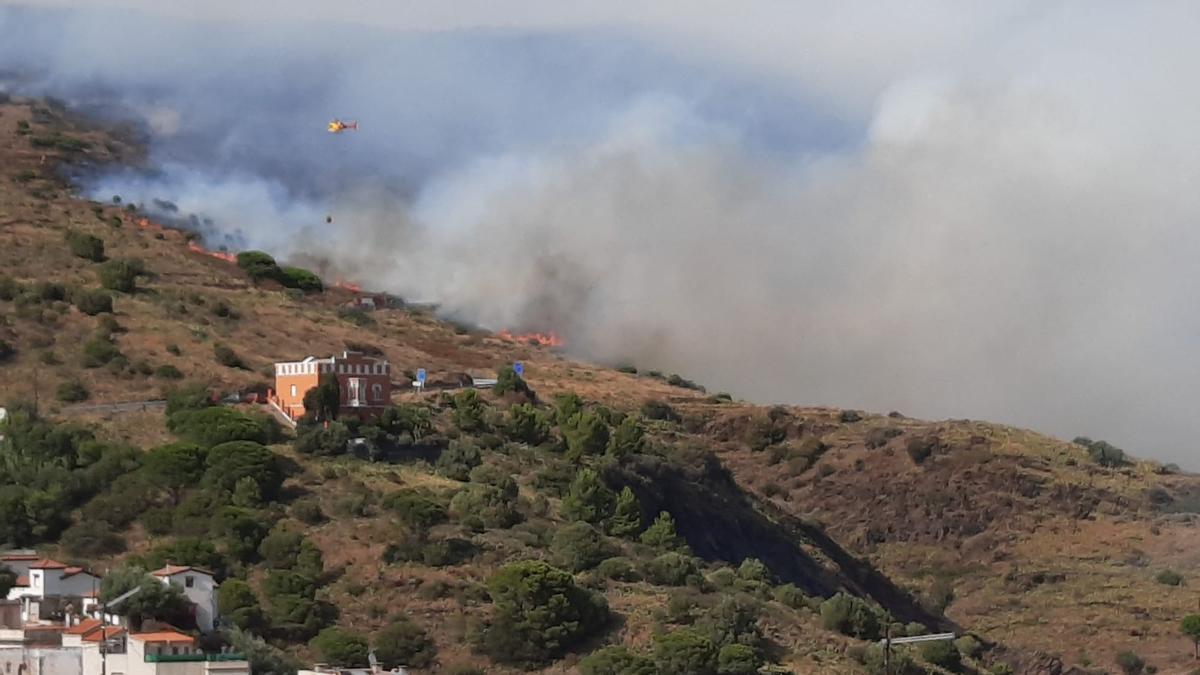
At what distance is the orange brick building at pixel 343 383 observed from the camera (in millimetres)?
135875

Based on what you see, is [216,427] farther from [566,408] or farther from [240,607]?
[566,408]

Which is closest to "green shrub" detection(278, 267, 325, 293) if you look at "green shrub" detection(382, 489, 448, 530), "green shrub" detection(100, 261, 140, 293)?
"green shrub" detection(100, 261, 140, 293)

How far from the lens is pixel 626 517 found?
13312 centimetres

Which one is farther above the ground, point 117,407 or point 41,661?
point 117,407

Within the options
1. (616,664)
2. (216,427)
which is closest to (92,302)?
(216,427)

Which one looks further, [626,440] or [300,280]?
[300,280]

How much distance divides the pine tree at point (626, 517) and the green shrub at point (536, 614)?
591 inches

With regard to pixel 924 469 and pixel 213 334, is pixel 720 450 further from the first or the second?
pixel 213 334

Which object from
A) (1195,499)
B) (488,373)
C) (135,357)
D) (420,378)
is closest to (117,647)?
(135,357)

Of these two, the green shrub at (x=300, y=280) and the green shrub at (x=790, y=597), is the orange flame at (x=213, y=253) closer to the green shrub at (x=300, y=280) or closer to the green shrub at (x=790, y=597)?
the green shrub at (x=300, y=280)

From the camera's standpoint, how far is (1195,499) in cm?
18212

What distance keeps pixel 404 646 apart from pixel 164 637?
19.3 meters

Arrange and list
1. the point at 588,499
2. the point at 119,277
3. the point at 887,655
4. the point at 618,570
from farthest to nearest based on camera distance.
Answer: the point at 119,277
the point at 588,499
the point at 618,570
the point at 887,655

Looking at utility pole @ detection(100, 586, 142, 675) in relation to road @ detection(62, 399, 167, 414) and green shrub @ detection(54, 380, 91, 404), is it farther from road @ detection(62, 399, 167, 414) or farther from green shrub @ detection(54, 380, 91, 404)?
green shrub @ detection(54, 380, 91, 404)
